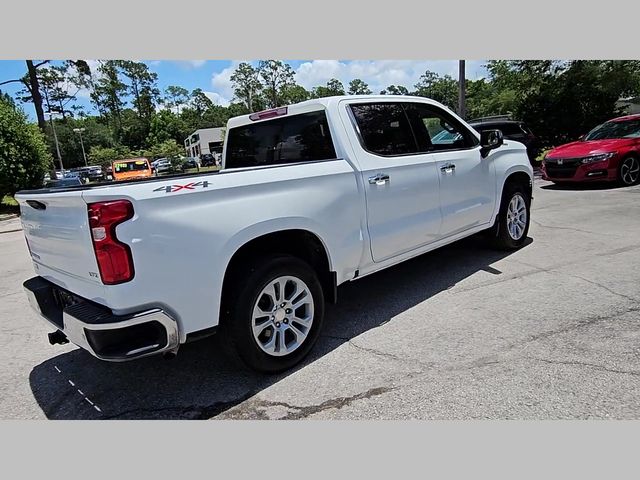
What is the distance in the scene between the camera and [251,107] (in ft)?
294

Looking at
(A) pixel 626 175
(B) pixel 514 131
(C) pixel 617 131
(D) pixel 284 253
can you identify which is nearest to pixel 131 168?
(B) pixel 514 131

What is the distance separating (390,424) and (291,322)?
3.38 feet

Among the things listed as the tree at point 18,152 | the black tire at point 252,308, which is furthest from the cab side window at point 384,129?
the tree at point 18,152

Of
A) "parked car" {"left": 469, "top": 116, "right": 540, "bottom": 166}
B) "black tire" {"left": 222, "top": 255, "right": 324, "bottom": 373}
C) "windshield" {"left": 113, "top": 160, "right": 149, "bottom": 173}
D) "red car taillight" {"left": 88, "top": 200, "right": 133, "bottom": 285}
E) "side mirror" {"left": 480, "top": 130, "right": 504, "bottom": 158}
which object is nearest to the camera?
"red car taillight" {"left": 88, "top": 200, "right": 133, "bottom": 285}

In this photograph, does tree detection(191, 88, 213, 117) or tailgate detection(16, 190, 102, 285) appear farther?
tree detection(191, 88, 213, 117)

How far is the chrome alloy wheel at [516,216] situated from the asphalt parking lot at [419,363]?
2.15 ft

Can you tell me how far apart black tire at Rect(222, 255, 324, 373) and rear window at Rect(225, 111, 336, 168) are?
110 centimetres

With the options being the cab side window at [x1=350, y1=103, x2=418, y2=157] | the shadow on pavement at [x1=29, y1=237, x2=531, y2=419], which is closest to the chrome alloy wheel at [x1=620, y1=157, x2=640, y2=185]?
the shadow on pavement at [x1=29, y1=237, x2=531, y2=419]

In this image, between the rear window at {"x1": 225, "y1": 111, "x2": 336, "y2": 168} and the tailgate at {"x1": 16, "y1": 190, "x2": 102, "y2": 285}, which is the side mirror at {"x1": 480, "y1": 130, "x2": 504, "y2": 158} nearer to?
the rear window at {"x1": 225, "y1": 111, "x2": 336, "y2": 168}

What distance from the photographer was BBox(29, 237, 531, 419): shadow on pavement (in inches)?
121

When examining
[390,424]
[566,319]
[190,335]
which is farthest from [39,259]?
[566,319]

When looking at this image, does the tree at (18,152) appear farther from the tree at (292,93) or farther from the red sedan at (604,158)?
the tree at (292,93)

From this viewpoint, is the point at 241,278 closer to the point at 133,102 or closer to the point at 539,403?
the point at 539,403

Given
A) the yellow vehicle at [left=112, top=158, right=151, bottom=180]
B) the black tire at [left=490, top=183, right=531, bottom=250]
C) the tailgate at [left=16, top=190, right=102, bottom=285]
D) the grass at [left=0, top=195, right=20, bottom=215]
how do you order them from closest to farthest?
the tailgate at [left=16, top=190, right=102, bottom=285]
the black tire at [left=490, top=183, right=531, bottom=250]
the grass at [left=0, top=195, right=20, bottom=215]
the yellow vehicle at [left=112, top=158, right=151, bottom=180]
